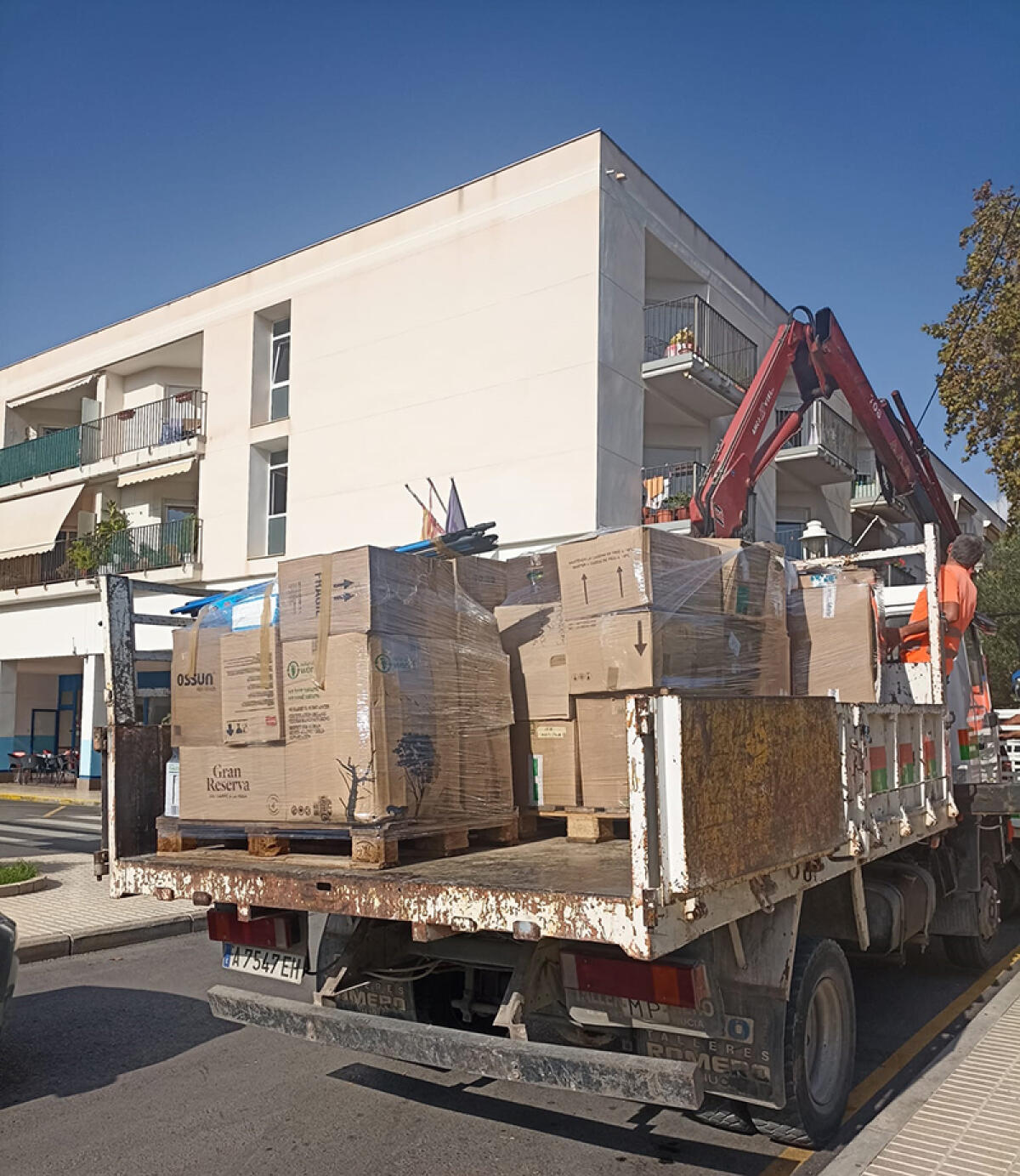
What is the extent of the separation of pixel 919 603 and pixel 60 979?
609cm

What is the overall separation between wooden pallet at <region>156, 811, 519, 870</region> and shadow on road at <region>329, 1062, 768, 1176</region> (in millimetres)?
1129

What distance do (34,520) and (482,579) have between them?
24703mm

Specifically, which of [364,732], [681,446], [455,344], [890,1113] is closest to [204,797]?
[364,732]

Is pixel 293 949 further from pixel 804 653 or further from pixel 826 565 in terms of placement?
pixel 826 565

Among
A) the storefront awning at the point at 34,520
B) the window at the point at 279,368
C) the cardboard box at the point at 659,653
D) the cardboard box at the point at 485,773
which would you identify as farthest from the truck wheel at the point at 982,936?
the storefront awning at the point at 34,520

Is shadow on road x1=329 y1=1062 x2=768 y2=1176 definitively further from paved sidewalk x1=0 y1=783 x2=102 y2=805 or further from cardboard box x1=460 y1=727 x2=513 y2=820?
paved sidewalk x1=0 y1=783 x2=102 y2=805

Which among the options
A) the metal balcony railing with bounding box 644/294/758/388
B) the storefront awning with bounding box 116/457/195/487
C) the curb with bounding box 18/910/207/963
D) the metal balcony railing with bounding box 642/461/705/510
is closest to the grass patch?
the curb with bounding box 18/910/207/963

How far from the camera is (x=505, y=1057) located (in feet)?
11.5

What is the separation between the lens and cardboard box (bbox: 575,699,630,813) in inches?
179

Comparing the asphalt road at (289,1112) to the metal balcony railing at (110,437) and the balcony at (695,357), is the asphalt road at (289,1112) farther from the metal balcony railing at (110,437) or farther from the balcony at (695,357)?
the metal balcony railing at (110,437)

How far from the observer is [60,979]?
7.05m

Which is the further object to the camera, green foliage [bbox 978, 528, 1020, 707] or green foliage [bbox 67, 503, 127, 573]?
green foliage [bbox 67, 503, 127, 573]

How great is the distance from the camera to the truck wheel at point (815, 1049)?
3.80 meters

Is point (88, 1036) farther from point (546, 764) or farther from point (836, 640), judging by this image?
point (836, 640)
